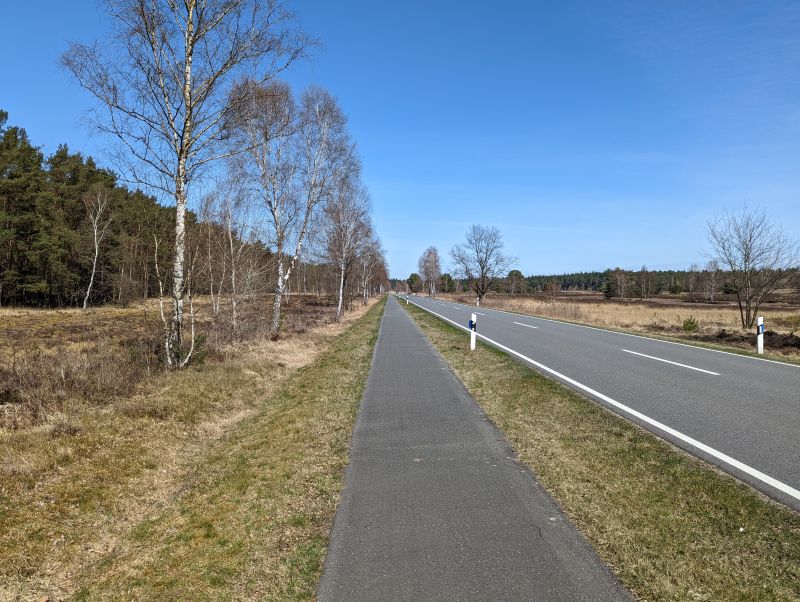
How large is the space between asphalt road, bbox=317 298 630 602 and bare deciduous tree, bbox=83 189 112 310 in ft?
147

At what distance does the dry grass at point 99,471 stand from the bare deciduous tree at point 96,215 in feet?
132

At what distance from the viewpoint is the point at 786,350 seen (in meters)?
16.1

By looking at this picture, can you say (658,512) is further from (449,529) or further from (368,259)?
(368,259)

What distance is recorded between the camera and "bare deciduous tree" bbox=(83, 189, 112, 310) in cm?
4147

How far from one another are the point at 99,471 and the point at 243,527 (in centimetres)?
241

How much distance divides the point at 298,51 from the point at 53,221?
42359mm

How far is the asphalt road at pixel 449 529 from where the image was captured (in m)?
2.88

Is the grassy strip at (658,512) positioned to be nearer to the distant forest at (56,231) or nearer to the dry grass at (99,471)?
the dry grass at (99,471)

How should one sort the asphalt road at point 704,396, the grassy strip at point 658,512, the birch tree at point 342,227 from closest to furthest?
the grassy strip at point 658,512, the asphalt road at point 704,396, the birch tree at point 342,227

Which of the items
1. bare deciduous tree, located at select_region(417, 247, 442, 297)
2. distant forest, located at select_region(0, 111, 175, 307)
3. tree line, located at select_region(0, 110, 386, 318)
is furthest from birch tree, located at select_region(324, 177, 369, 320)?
bare deciduous tree, located at select_region(417, 247, 442, 297)

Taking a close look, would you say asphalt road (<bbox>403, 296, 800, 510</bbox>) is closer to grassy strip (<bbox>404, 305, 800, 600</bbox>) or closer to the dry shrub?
grassy strip (<bbox>404, 305, 800, 600</bbox>)

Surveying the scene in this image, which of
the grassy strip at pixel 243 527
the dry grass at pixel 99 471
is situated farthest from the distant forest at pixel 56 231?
the grassy strip at pixel 243 527

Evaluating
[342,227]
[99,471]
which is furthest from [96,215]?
[99,471]

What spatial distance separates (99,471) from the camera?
5062 millimetres
